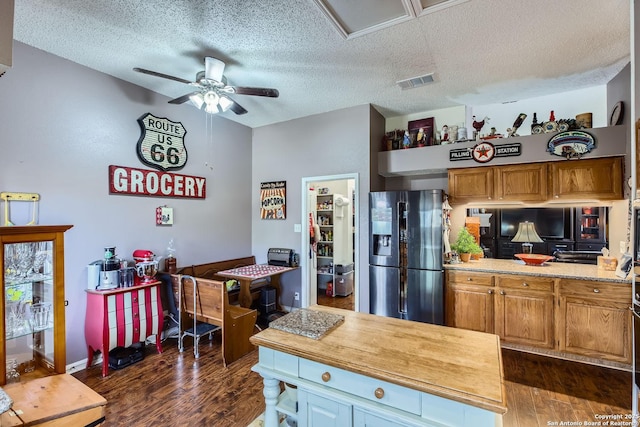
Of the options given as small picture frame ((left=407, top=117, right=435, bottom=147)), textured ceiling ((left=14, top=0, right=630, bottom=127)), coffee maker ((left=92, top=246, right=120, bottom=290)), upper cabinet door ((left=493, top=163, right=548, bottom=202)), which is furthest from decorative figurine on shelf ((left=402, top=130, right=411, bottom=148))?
coffee maker ((left=92, top=246, right=120, bottom=290))

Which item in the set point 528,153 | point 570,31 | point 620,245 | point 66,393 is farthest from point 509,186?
point 66,393

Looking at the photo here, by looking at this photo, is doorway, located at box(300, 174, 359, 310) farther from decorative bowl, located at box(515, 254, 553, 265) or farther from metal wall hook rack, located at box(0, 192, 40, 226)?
metal wall hook rack, located at box(0, 192, 40, 226)

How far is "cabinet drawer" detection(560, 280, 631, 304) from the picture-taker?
8.70ft

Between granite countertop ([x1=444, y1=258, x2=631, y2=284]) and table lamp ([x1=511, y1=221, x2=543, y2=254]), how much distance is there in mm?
205

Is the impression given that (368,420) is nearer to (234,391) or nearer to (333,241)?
(234,391)

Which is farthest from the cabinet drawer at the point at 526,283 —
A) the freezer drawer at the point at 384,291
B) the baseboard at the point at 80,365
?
the baseboard at the point at 80,365

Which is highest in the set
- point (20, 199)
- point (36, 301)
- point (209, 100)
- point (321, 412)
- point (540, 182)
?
point (209, 100)

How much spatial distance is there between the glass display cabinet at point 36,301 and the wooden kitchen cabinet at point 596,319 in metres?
4.47

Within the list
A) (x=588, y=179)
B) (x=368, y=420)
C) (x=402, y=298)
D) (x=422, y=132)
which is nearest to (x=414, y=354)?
(x=368, y=420)

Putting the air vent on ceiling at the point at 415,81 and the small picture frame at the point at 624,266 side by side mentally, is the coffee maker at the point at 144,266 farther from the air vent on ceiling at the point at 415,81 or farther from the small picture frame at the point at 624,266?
the small picture frame at the point at 624,266

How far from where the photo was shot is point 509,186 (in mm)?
3412

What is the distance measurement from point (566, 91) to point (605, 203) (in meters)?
1.38

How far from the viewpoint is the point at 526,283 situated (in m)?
3.05

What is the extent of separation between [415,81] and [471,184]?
1.45 m
